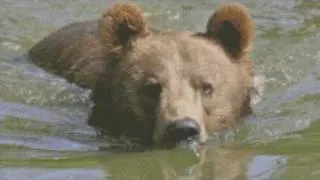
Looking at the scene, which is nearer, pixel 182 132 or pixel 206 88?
pixel 182 132

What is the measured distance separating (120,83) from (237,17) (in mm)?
888

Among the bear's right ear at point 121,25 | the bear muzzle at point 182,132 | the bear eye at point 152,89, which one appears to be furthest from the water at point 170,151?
the bear's right ear at point 121,25

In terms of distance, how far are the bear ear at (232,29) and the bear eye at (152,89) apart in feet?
2.64

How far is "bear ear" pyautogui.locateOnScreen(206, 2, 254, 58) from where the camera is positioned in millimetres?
6113

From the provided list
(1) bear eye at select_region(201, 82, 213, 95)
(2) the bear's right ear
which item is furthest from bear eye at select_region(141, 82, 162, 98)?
(2) the bear's right ear

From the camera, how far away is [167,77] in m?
5.55

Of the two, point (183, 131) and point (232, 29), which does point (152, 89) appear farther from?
point (232, 29)

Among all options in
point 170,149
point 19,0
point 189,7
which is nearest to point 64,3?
point 19,0

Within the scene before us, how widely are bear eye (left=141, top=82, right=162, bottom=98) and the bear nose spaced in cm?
49

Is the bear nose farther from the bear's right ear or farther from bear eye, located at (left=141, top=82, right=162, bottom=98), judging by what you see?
the bear's right ear

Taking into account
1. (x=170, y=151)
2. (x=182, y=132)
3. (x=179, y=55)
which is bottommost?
(x=170, y=151)

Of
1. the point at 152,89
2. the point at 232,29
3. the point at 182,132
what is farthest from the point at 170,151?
the point at 232,29

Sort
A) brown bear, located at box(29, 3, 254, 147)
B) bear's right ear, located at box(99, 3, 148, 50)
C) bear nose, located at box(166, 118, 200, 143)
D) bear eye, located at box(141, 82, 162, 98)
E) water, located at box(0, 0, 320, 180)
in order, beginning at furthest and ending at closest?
bear's right ear, located at box(99, 3, 148, 50) → bear eye, located at box(141, 82, 162, 98) → brown bear, located at box(29, 3, 254, 147) → bear nose, located at box(166, 118, 200, 143) → water, located at box(0, 0, 320, 180)

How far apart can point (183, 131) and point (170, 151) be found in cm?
15
